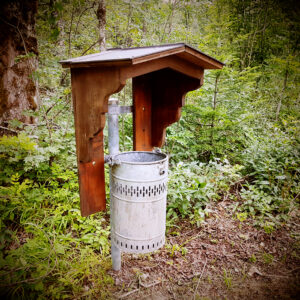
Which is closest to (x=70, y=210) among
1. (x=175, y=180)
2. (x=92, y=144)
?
(x=92, y=144)

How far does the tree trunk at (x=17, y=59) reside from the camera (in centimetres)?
254

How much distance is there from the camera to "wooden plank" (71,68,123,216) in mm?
1514

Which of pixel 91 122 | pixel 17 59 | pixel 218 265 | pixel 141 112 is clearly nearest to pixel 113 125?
pixel 91 122

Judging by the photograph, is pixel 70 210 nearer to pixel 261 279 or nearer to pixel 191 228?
pixel 191 228

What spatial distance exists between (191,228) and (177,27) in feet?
16.3

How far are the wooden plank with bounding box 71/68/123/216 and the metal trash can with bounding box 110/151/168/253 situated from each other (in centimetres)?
14

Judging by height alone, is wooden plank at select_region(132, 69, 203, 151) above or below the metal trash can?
above

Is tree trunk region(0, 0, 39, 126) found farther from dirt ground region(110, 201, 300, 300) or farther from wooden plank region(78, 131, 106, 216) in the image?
dirt ground region(110, 201, 300, 300)

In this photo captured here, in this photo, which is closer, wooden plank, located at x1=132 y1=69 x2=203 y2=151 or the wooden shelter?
the wooden shelter

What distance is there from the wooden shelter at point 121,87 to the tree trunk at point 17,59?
1347 millimetres

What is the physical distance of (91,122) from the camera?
1618mm

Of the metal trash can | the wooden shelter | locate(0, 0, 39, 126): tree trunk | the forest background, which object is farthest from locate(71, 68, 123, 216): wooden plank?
locate(0, 0, 39, 126): tree trunk

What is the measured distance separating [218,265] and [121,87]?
6.80 feet

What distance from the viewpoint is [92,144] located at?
5.58ft
